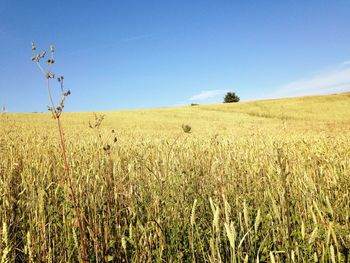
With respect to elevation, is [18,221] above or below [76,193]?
below

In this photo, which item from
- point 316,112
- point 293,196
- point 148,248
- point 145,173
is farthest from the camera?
point 316,112

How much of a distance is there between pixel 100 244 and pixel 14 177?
6.79 ft

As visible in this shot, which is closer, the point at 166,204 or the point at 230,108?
the point at 166,204

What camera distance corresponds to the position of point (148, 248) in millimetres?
1749

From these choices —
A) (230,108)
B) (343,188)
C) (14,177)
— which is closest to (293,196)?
(343,188)

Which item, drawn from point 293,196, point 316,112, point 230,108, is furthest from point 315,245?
point 230,108

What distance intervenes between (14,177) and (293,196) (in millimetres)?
3323

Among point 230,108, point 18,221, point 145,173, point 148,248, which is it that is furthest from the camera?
A: point 230,108

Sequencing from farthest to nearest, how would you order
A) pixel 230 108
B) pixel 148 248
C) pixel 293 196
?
pixel 230 108 → pixel 293 196 → pixel 148 248

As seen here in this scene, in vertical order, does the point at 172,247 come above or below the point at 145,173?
below

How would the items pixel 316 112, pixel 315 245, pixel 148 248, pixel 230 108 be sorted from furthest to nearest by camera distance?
pixel 230 108
pixel 316 112
pixel 315 245
pixel 148 248

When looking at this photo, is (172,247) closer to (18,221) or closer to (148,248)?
(148,248)

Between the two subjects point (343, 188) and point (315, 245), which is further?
point (343, 188)

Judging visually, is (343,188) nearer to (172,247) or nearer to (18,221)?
(172,247)
